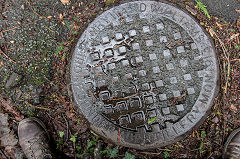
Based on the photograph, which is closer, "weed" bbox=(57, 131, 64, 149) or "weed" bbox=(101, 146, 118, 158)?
"weed" bbox=(101, 146, 118, 158)

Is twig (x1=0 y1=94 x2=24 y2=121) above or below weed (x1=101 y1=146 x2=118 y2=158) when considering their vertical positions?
above

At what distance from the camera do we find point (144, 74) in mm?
2227

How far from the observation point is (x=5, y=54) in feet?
8.01

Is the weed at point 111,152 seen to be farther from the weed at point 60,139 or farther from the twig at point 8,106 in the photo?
the twig at point 8,106

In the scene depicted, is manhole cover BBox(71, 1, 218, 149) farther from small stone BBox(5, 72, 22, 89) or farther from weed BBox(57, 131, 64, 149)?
small stone BBox(5, 72, 22, 89)

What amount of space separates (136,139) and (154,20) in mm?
1517

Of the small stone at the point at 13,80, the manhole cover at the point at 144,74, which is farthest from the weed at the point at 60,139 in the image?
the small stone at the point at 13,80

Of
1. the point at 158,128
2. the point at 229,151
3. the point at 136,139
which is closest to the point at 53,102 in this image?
the point at 136,139

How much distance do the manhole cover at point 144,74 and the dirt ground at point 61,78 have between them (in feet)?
0.66

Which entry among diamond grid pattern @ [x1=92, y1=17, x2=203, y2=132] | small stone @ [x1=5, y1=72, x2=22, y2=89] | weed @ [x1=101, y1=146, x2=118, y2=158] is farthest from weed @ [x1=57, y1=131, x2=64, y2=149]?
small stone @ [x1=5, y1=72, x2=22, y2=89]

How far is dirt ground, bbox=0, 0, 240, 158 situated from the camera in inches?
91.6

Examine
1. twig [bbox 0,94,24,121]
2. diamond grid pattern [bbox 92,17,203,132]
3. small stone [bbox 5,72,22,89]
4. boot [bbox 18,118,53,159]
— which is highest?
diamond grid pattern [bbox 92,17,203,132]

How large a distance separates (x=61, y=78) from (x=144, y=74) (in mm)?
1109

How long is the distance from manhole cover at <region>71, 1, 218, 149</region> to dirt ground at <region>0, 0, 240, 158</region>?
0.66 ft
